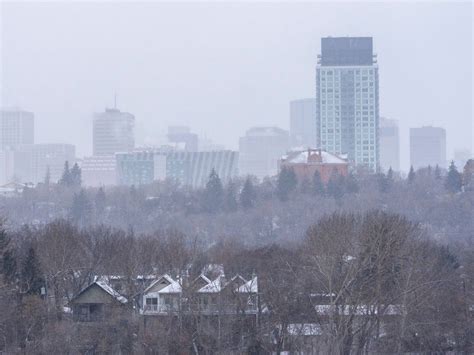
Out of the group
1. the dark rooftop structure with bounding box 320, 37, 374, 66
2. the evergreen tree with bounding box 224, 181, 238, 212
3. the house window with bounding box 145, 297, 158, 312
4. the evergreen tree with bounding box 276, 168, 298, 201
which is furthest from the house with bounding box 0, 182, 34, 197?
the house window with bounding box 145, 297, 158, 312

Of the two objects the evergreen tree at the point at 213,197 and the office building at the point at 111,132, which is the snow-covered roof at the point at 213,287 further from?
the office building at the point at 111,132

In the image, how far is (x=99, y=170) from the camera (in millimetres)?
134125

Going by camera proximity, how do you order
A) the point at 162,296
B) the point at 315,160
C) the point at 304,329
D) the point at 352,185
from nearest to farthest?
the point at 304,329 < the point at 162,296 < the point at 352,185 < the point at 315,160

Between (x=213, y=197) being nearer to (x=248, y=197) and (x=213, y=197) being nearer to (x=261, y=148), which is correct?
(x=248, y=197)

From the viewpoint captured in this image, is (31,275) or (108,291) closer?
(31,275)

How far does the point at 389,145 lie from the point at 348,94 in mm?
36504

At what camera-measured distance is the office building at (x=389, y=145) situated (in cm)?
14462

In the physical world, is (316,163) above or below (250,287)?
above

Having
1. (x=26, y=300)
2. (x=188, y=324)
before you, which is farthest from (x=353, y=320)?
(x=26, y=300)

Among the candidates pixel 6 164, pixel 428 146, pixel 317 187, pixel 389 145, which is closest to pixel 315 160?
pixel 317 187

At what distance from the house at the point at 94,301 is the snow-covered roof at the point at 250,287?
2.51 m

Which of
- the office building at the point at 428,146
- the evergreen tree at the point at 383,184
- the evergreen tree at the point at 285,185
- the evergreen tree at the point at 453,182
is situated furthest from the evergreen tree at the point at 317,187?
the office building at the point at 428,146

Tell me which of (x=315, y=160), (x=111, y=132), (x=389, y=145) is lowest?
(x=315, y=160)

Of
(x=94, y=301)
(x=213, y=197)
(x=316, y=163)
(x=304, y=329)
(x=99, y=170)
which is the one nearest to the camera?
(x=304, y=329)
